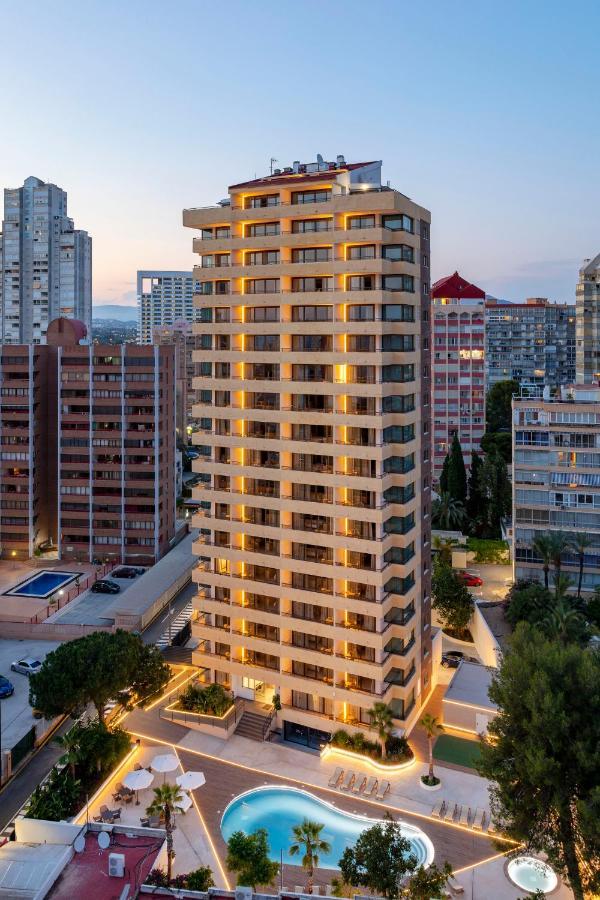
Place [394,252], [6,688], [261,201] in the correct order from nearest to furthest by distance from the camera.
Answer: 1. [394,252]
2. [261,201]
3. [6,688]

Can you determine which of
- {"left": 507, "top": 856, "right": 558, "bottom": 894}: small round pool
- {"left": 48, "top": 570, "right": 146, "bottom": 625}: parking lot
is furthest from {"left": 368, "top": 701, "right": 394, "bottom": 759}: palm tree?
{"left": 48, "top": 570, "right": 146, "bottom": 625}: parking lot

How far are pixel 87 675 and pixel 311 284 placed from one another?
26988mm

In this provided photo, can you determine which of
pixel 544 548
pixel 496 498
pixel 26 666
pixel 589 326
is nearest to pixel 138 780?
pixel 26 666

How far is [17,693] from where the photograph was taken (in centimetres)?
5141

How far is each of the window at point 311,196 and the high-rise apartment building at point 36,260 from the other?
129 metres

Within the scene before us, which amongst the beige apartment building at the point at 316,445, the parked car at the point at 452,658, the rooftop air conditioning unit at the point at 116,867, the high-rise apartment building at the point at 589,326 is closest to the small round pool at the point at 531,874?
the beige apartment building at the point at 316,445

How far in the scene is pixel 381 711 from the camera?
129 ft

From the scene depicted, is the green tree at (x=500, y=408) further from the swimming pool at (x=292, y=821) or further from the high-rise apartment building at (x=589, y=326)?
the swimming pool at (x=292, y=821)

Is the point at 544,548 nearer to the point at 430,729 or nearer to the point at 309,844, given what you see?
the point at 430,729

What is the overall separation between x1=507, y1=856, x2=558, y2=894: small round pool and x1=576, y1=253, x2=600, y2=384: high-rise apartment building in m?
90.2

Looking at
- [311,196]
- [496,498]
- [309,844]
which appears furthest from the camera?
[496,498]

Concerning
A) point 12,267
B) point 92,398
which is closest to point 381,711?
point 92,398

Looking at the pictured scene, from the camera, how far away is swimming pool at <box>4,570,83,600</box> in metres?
70.6

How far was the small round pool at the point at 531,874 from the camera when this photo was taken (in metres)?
30.9
